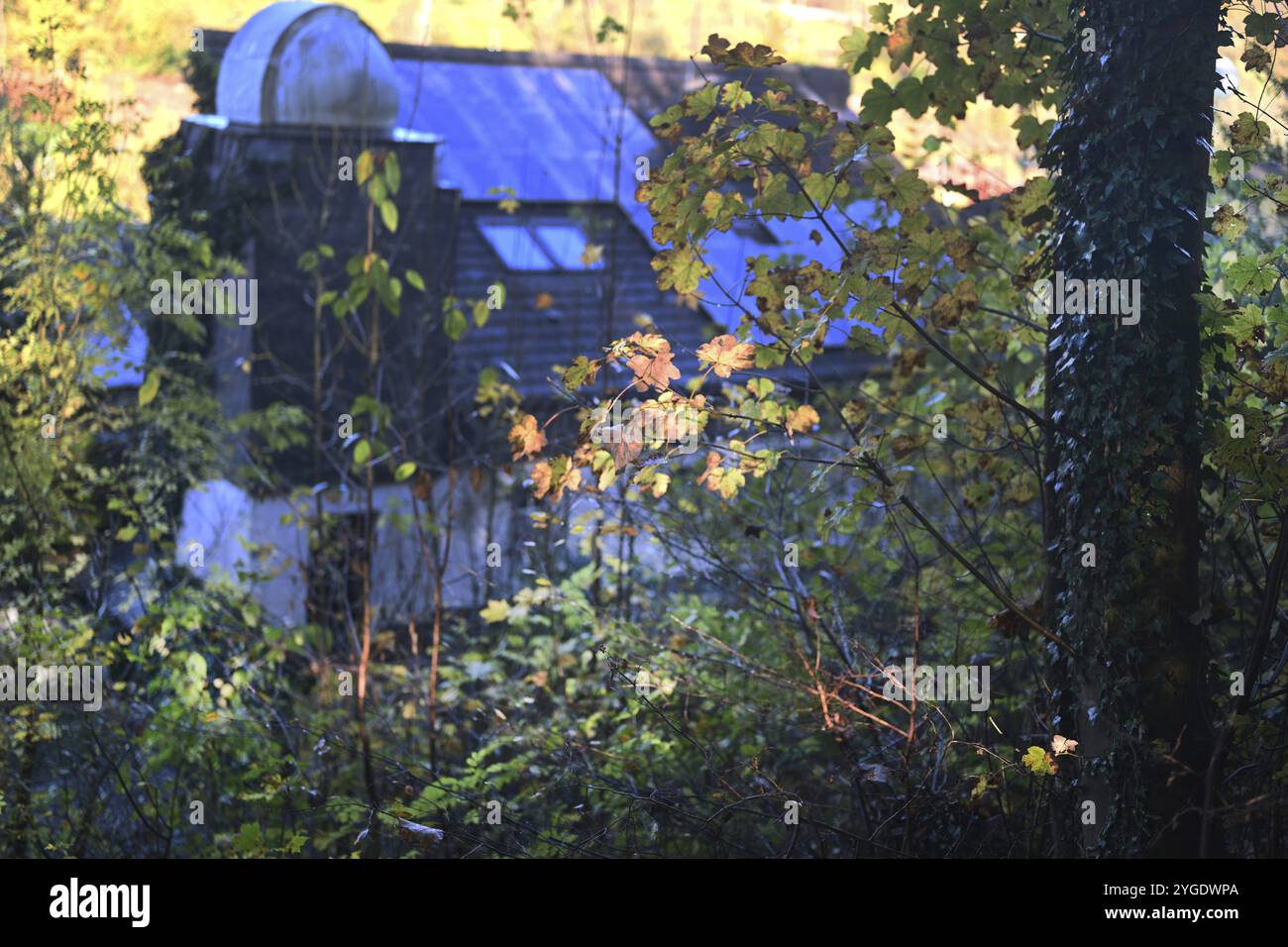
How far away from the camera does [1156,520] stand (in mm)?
4098

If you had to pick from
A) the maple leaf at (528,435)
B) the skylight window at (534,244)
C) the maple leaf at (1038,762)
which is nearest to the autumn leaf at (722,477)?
the maple leaf at (528,435)

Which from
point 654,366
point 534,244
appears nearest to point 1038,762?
point 654,366

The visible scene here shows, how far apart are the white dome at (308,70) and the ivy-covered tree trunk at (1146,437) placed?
10.5 meters

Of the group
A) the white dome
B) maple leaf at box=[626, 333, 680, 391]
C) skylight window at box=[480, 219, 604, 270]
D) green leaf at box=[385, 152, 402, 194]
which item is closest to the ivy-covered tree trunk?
maple leaf at box=[626, 333, 680, 391]

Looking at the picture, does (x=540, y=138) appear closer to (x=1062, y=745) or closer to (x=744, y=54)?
(x=744, y=54)

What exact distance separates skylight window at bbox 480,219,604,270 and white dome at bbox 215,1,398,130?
265cm

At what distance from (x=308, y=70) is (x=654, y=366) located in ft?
34.6

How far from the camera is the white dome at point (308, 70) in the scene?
13.5m

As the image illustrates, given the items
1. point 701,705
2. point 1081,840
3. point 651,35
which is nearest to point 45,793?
point 701,705

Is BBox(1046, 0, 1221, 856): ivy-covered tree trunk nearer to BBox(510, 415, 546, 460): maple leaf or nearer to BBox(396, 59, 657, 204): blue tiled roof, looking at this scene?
BBox(510, 415, 546, 460): maple leaf

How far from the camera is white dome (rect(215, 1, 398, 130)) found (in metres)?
13.5

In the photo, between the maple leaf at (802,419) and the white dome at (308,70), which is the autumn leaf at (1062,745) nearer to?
the maple leaf at (802,419)

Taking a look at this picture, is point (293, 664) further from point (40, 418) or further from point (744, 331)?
point (744, 331)

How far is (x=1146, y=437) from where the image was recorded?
161 inches
